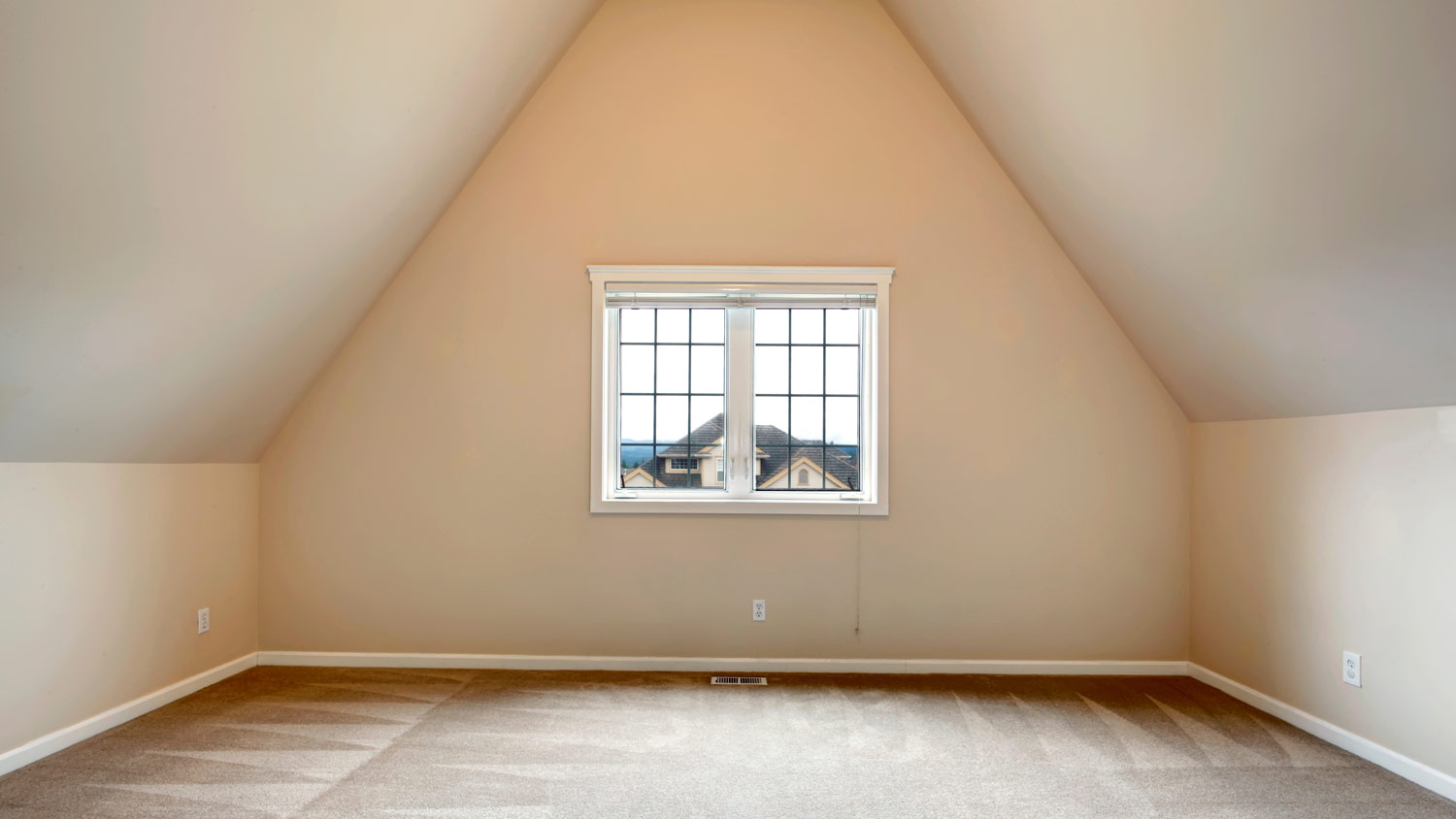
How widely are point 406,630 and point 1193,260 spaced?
3874mm

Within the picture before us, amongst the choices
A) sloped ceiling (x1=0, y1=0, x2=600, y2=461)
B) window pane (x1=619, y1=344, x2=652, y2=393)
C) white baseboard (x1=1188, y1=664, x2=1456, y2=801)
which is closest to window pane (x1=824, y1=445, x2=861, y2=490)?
window pane (x1=619, y1=344, x2=652, y2=393)

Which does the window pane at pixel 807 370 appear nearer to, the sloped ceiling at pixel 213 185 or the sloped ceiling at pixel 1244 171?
the sloped ceiling at pixel 1244 171

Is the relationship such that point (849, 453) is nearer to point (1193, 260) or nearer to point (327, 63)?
point (1193, 260)

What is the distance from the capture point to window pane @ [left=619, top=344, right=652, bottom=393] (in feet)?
15.5

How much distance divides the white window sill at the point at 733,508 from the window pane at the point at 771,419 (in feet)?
1.14

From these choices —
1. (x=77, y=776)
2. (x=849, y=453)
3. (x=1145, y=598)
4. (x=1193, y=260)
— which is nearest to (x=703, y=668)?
(x=849, y=453)

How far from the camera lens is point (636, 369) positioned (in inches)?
186

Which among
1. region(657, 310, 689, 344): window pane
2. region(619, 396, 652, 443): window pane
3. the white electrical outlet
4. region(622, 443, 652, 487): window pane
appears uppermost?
region(657, 310, 689, 344): window pane

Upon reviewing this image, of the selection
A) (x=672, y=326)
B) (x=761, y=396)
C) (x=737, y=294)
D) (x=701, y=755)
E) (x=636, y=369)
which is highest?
(x=737, y=294)

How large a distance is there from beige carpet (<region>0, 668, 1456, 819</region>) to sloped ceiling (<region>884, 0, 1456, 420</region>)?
1.35 metres

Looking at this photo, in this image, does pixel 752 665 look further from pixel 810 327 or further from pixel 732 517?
pixel 810 327

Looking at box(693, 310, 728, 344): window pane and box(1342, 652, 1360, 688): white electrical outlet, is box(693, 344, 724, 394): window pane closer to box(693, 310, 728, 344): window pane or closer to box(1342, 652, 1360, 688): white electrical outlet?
box(693, 310, 728, 344): window pane

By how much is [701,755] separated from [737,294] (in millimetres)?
2195

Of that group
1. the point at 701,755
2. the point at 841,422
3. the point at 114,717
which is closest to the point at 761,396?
the point at 841,422
